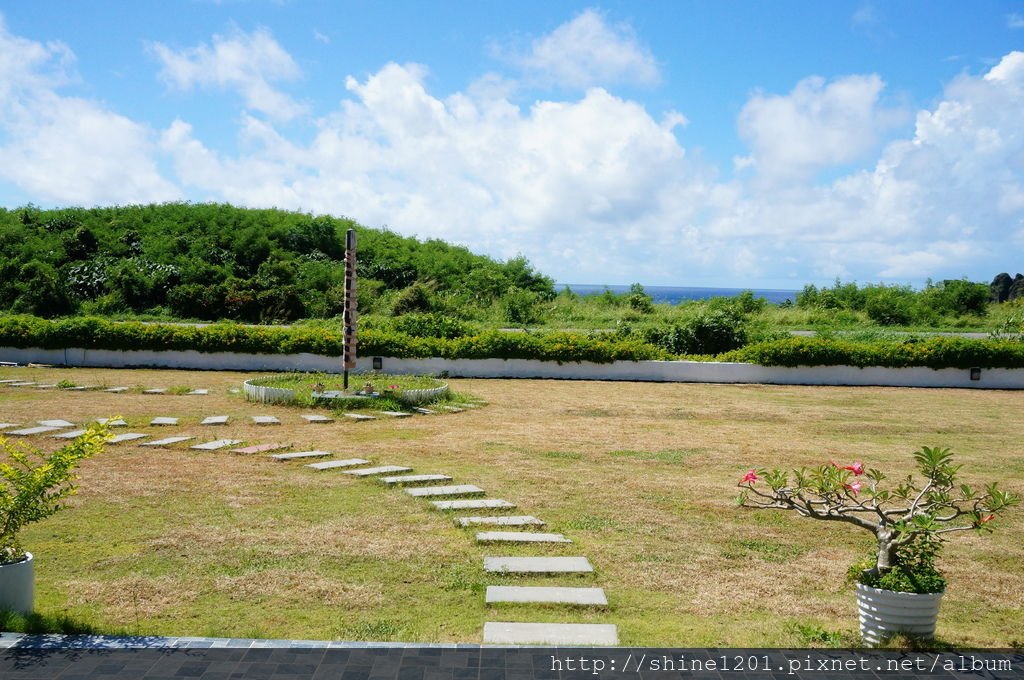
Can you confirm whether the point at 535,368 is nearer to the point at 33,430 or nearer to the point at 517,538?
the point at 33,430

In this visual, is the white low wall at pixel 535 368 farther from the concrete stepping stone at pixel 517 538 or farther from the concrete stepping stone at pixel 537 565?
the concrete stepping stone at pixel 537 565

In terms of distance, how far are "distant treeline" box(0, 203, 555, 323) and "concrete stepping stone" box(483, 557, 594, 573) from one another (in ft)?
84.3

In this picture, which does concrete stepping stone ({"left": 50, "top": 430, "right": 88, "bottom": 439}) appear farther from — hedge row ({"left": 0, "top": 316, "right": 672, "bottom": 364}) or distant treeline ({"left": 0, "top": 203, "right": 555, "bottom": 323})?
distant treeline ({"left": 0, "top": 203, "right": 555, "bottom": 323})

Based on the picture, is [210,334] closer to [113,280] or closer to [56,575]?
[56,575]

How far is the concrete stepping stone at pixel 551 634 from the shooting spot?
15.2 feet

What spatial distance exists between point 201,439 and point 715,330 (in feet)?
51.9

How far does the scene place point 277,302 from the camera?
31.3 metres

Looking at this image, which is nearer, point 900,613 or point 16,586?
point 900,613

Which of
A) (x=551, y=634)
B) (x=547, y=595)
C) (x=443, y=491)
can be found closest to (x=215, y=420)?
(x=443, y=491)

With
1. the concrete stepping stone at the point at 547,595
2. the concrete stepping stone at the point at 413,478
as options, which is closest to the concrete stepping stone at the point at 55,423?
the concrete stepping stone at the point at 413,478

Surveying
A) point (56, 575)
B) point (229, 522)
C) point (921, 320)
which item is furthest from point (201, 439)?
point (921, 320)

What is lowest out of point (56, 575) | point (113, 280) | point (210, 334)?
point (56, 575)

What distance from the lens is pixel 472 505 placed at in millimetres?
7727

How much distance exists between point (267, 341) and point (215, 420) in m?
8.32
